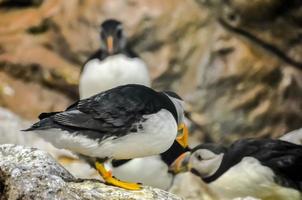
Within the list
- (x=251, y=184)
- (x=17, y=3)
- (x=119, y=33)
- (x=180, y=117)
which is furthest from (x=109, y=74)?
(x=180, y=117)

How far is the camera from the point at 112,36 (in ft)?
28.1

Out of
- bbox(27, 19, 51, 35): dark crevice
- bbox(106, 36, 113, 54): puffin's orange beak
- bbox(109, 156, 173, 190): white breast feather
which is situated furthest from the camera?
bbox(27, 19, 51, 35): dark crevice

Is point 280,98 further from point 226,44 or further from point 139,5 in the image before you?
point 139,5

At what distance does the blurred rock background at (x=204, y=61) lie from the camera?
948 cm

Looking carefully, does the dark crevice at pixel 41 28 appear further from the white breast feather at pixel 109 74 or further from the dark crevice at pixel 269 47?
the dark crevice at pixel 269 47

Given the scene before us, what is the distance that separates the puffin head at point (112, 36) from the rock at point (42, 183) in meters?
4.25

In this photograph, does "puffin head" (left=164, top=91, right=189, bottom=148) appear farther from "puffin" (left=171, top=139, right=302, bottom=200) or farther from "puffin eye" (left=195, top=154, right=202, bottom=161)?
"puffin eye" (left=195, top=154, right=202, bottom=161)

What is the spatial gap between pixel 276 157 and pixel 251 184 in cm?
27

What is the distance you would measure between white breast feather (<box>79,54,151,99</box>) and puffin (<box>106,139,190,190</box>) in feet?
4.18

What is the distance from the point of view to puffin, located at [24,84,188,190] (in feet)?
14.4

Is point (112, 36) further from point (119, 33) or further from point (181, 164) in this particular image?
point (181, 164)

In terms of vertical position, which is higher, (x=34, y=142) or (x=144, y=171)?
(x=144, y=171)

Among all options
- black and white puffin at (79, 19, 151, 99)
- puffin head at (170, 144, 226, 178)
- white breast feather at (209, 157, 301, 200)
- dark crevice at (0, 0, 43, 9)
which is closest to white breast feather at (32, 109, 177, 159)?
white breast feather at (209, 157, 301, 200)

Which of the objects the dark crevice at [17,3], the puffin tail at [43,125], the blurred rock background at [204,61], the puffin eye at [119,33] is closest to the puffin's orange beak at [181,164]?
the puffin eye at [119,33]
